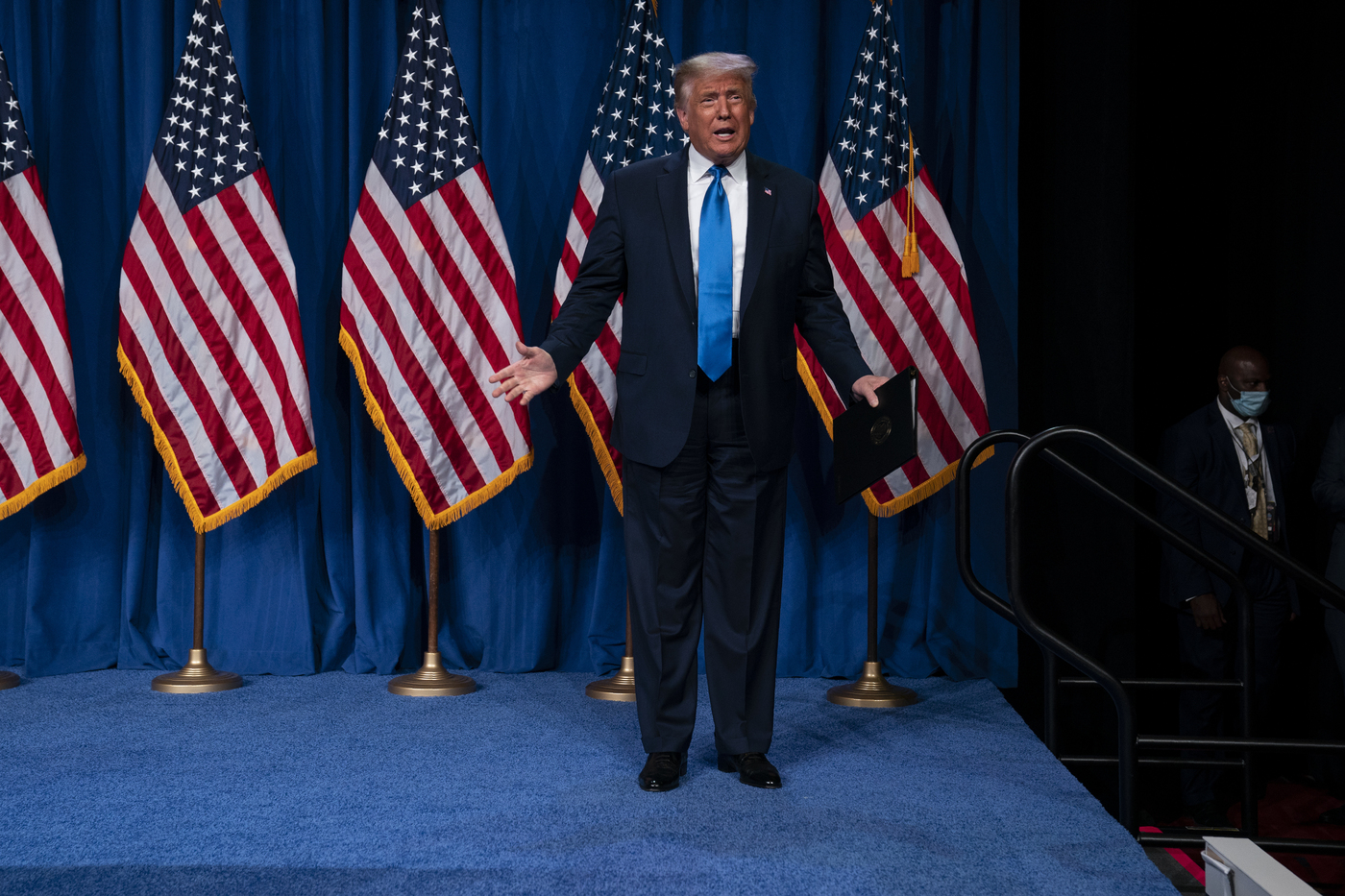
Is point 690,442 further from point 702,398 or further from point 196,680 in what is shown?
point 196,680

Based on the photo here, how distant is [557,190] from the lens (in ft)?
13.3

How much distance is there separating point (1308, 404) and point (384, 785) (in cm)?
367

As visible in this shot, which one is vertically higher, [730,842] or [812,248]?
[812,248]

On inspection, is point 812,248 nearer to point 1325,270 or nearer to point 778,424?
point 778,424

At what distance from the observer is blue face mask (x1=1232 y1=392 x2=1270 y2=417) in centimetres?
381

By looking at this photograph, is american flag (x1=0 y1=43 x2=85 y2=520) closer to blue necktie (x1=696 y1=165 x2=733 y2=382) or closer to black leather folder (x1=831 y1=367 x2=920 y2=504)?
blue necktie (x1=696 y1=165 x2=733 y2=382)

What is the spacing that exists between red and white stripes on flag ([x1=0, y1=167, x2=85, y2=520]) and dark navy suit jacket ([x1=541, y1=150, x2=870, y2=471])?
2206 mm

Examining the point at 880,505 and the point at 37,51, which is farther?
the point at 37,51

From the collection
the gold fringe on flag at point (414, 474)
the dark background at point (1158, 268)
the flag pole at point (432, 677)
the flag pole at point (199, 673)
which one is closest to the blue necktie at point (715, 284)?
the gold fringe on flag at point (414, 474)

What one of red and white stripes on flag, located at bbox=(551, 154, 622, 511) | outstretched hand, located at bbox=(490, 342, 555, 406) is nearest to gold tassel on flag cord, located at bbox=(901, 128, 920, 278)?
red and white stripes on flag, located at bbox=(551, 154, 622, 511)

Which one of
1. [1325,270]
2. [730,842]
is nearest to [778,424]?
[730,842]

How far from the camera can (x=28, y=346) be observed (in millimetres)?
3611

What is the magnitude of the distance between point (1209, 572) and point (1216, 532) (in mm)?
163

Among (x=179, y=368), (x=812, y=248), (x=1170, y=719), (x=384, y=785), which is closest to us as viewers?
(x=384, y=785)
